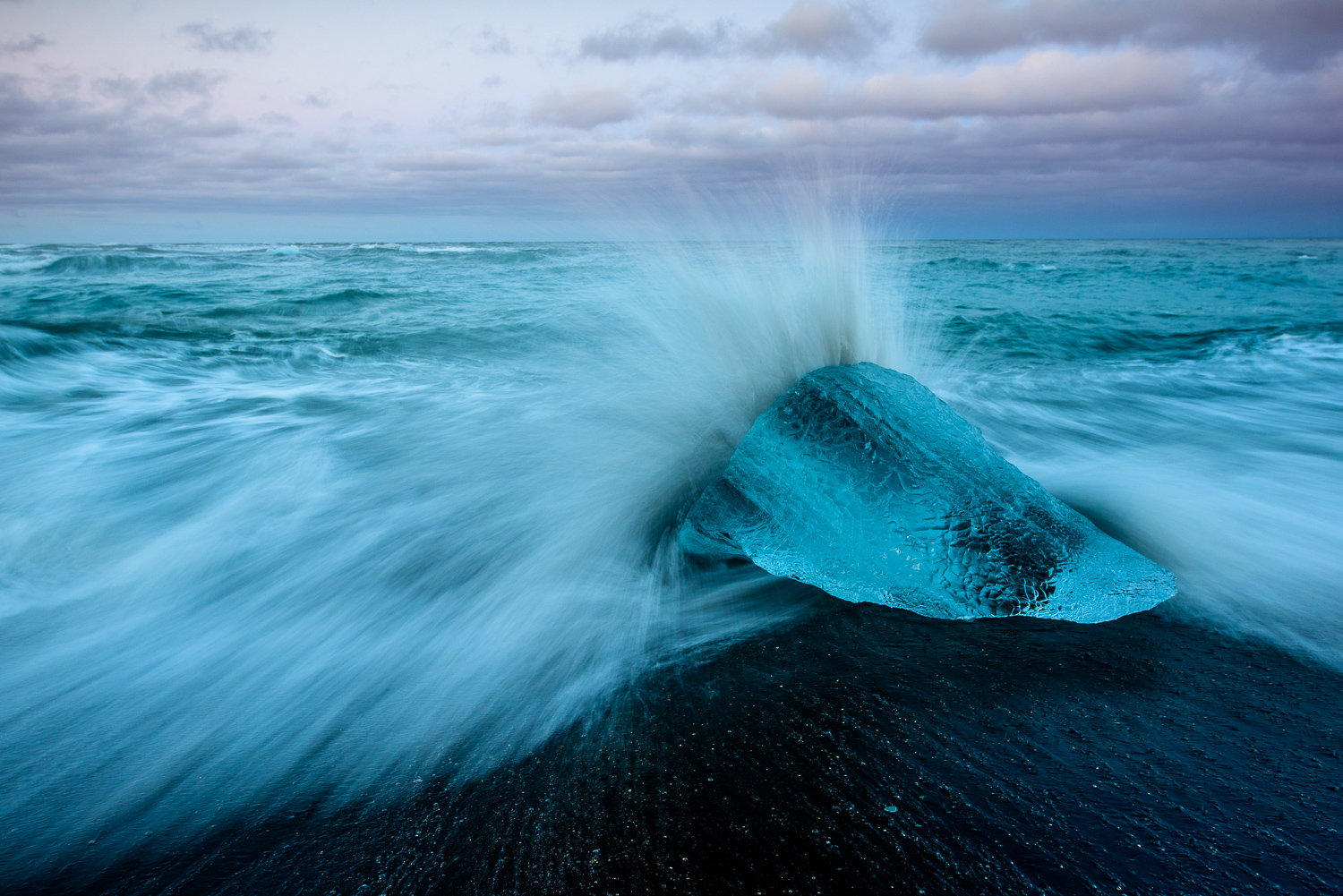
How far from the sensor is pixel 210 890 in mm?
1204

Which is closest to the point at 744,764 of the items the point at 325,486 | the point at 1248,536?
the point at 1248,536

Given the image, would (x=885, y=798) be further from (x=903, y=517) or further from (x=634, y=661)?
(x=903, y=517)

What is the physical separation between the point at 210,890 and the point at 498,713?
64cm

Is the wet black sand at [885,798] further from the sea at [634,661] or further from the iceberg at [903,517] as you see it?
the iceberg at [903,517]

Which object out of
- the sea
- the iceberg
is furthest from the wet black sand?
the iceberg

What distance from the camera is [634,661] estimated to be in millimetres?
1845

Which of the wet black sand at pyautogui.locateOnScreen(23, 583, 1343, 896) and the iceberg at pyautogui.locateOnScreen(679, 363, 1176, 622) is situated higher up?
the iceberg at pyautogui.locateOnScreen(679, 363, 1176, 622)

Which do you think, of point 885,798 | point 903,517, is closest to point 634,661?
point 885,798

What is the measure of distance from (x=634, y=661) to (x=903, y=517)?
→ 0.91 m

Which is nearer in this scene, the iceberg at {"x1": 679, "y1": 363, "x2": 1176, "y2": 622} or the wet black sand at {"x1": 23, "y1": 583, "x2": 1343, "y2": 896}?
the wet black sand at {"x1": 23, "y1": 583, "x2": 1343, "y2": 896}

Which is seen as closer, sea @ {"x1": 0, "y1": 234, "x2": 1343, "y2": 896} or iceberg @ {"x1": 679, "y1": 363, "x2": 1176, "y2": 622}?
sea @ {"x1": 0, "y1": 234, "x2": 1343, "y2": 896}

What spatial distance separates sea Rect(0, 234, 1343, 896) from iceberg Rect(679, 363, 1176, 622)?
3.9 inches

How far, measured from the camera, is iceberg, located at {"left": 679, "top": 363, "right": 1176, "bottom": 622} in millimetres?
1897

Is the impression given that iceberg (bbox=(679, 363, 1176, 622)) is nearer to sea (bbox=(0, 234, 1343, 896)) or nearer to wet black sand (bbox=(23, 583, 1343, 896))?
sea (bbox=(0, 234, 1343, 896))
